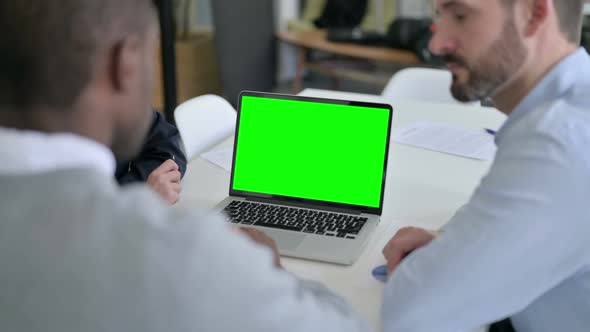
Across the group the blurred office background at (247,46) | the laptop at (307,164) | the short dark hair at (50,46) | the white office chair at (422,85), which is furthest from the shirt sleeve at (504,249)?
the blurred office background at (247,46)

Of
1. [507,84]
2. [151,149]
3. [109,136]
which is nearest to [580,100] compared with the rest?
[507,84]

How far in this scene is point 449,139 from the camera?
83.8 inches

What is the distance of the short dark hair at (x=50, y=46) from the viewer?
79 centimetres

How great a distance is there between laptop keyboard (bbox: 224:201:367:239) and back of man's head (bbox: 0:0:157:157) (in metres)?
0.62

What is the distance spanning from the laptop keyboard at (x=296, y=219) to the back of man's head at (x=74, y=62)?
62cm

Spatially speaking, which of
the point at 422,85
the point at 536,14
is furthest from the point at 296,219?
the point at 422,85

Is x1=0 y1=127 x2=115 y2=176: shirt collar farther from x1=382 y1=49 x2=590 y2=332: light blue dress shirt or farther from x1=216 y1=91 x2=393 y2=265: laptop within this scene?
x1=216 y1=91 x2=393 y2=265: laptop

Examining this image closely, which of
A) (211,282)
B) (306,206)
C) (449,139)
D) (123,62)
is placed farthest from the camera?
(449,139)

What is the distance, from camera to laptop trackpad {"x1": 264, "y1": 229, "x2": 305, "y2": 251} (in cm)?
135

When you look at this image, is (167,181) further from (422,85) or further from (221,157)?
(422,85)

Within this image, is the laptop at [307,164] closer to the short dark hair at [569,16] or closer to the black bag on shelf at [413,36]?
the short dark hair at [569,16]

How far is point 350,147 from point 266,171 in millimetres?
204

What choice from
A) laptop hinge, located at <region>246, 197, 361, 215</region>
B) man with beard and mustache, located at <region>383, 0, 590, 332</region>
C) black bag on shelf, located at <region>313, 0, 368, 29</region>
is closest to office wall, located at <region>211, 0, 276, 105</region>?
black bag on shelf, located at <region>313, 0, 368, 29</region>

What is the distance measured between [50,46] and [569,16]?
871 mm
